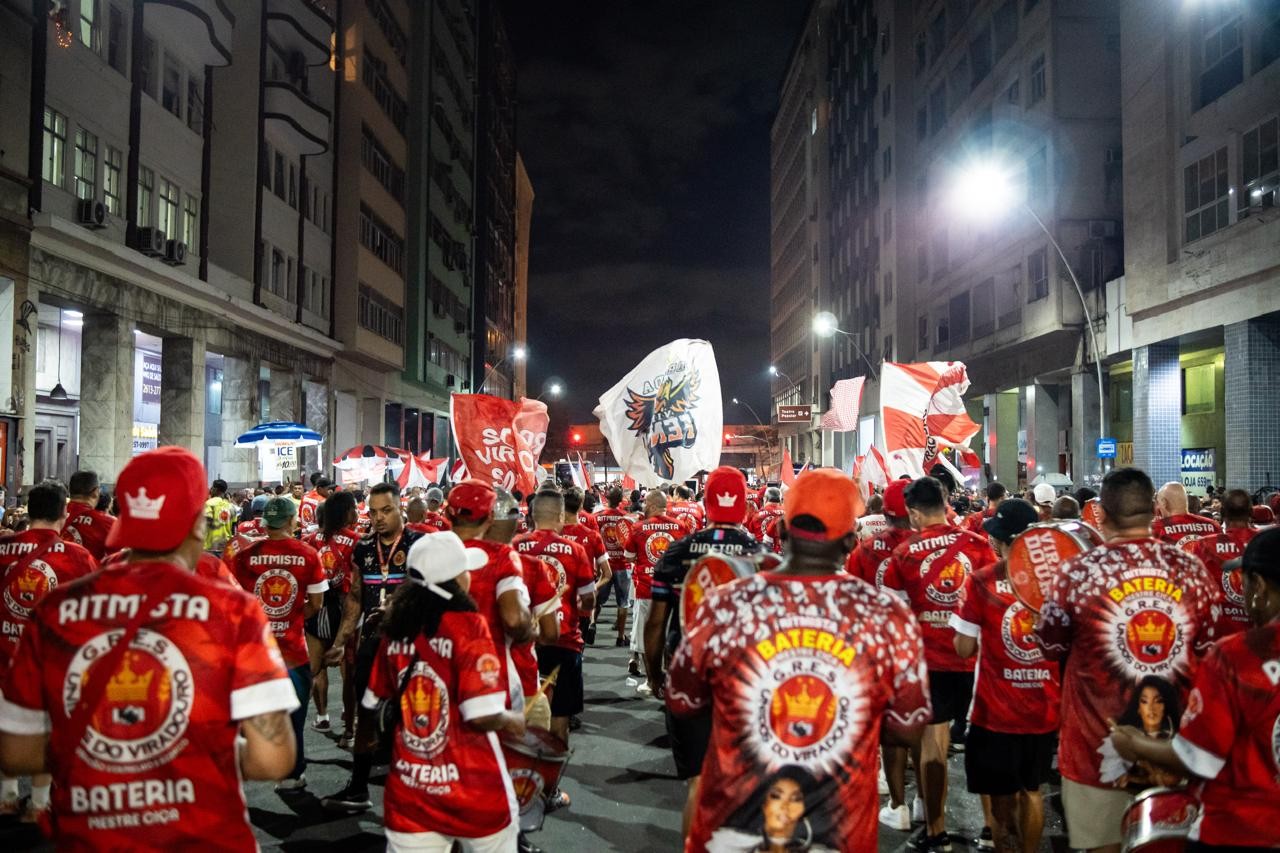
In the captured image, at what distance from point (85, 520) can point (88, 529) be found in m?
0.08

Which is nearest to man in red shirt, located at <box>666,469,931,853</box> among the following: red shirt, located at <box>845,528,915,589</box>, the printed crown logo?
the printed crown logo

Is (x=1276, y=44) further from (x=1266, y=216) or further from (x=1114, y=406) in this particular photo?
(x=1114, y=406)

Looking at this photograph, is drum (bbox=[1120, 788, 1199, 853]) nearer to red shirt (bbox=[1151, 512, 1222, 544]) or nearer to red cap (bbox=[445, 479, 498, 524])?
red cap (bbox=[445, 479, 498, 524])

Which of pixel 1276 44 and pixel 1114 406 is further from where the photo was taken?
pixel 1114 406

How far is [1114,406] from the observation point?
32.1 metres

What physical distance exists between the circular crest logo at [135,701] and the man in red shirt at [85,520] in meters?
6.40

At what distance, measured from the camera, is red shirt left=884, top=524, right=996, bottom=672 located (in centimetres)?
603

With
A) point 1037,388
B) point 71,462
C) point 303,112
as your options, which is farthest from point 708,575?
point 1037,388

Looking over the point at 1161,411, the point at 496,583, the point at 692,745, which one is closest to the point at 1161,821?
the point at 692,745

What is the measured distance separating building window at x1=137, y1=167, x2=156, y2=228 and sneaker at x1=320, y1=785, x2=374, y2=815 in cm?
1893

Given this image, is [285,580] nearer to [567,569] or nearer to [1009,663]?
[567,569]

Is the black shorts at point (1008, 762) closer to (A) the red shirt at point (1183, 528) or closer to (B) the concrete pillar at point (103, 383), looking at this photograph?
(A) the red shirt at point (1183, 528)

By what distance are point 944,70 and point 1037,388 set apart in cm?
1588

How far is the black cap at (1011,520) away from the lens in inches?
216
